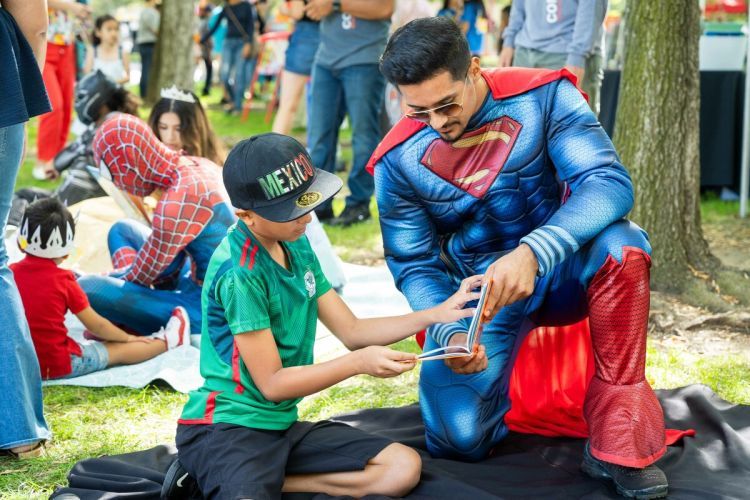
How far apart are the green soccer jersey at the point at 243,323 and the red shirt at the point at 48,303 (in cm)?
119

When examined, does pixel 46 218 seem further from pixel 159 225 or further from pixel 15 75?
pixel 15 75

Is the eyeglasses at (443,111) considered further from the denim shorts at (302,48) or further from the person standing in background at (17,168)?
the denim shorts at (302,48)

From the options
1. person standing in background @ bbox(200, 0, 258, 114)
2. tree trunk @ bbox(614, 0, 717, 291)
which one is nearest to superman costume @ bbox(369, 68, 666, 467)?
tree trunk @ bbox(614, 0, 717, 291)

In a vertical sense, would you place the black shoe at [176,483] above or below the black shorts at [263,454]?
below

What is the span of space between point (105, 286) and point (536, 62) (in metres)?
2.81

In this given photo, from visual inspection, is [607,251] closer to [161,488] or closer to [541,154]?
[541,154]

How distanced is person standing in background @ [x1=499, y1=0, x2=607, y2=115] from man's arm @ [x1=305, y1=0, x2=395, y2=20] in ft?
2.78

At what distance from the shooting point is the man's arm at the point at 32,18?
2850 mm

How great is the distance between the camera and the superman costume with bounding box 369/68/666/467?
263 cm

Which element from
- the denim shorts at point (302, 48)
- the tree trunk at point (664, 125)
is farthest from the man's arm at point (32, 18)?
the denim shorts at point (302, 48)

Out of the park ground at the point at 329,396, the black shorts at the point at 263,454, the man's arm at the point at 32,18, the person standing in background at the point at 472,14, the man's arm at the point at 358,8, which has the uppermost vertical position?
the man's arm at the point at 32,18

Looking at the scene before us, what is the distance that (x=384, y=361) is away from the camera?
7.80 feet

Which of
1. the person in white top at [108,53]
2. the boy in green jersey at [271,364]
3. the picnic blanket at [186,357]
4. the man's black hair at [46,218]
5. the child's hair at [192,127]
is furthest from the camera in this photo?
the person in white top at [108,53]

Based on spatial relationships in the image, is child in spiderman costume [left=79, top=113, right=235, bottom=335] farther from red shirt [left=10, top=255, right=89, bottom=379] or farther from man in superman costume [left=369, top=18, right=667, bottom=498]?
man in superman costume [left=369, top=18, right=667, bottom=498]
